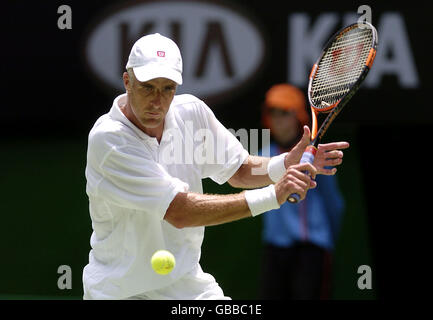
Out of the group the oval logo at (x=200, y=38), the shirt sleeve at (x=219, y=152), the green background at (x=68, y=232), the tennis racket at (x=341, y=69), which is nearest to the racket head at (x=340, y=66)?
the tennis racket at (x=341, y=69)

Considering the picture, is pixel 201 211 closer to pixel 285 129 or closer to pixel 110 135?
pixel 110 135

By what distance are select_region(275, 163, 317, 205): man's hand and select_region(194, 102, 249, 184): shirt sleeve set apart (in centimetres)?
59

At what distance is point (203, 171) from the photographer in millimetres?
4355

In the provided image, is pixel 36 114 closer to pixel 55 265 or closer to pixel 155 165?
pixel 55 265

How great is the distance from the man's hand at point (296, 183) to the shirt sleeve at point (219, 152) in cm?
59

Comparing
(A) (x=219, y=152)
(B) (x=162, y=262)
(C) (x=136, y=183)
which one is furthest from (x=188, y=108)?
(B) (x=162, y=262)

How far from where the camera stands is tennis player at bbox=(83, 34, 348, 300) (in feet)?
12.9

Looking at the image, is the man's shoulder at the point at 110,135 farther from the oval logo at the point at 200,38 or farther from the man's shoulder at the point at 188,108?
the oval logo at the point at 200,38

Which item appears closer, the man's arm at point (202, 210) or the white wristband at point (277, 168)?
the man's arm at point (202, 210)

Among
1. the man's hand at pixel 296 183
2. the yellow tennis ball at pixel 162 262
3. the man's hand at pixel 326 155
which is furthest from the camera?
the man's hand at pixel 326 155

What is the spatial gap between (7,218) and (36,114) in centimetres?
85

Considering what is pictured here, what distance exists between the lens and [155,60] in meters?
3.98

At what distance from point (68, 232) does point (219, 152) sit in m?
3.32

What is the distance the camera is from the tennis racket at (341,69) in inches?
169
